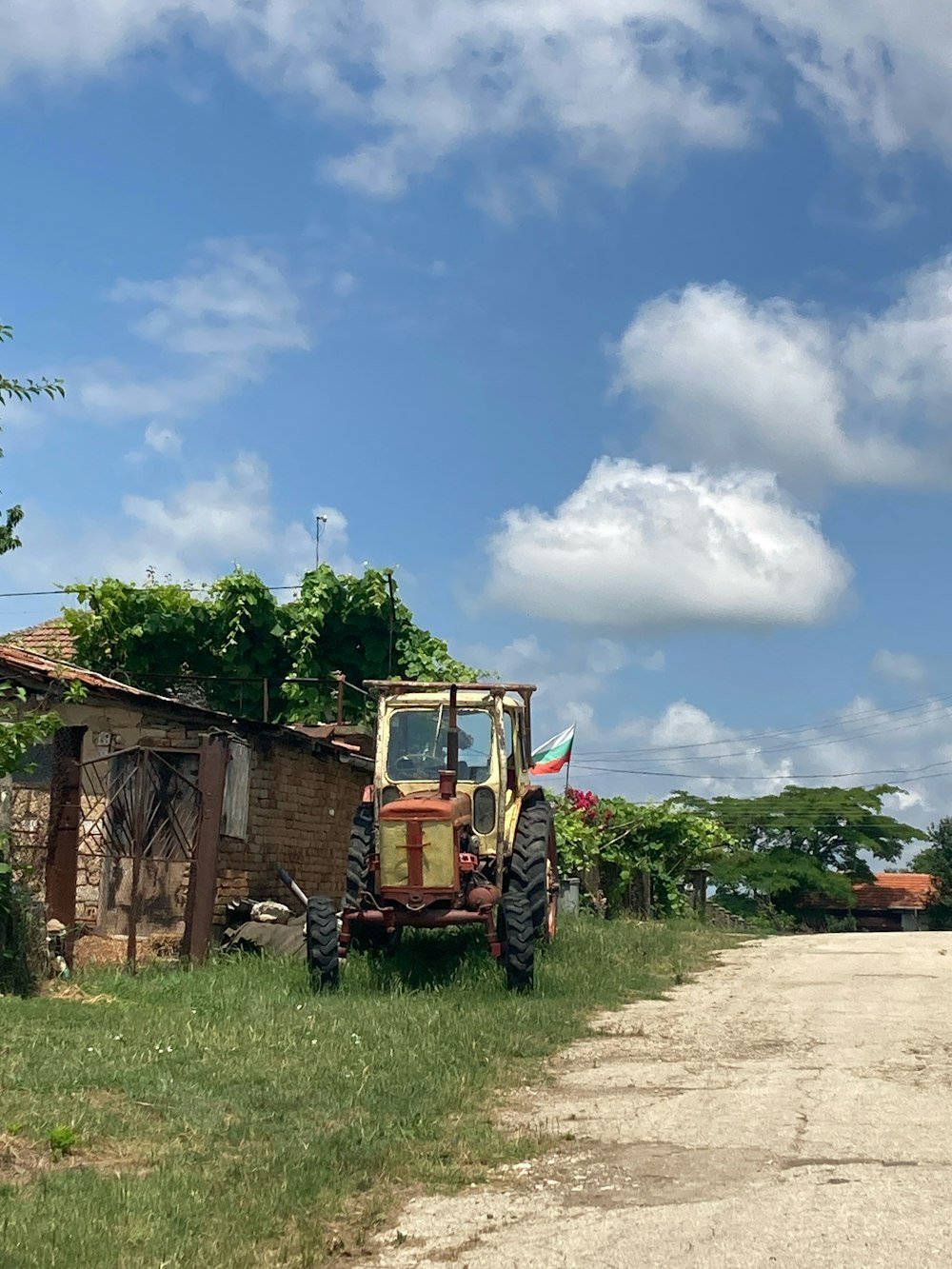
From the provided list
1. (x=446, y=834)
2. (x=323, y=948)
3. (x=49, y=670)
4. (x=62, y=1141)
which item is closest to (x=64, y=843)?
(x=49, y=670)

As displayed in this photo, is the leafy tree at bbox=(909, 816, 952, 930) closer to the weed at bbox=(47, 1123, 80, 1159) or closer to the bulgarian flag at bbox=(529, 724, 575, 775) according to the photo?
the bulgarian flag at bbox=(529, 724, 575, 775)

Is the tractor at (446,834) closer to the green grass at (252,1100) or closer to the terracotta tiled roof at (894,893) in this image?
the green grass at (252,1100)

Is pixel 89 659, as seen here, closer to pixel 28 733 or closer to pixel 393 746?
pixel 393 746

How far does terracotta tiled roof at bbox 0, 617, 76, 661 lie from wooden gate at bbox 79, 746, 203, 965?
10516 mm

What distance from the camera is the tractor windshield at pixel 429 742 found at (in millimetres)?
13094

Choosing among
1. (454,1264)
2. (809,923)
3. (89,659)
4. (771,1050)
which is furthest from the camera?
(809,923)

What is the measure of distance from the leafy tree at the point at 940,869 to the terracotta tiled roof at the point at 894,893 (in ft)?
2.23

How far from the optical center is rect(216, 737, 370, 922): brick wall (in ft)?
51.4

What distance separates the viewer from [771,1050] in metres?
9.86

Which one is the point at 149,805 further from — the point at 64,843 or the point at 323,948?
the point at 323,948

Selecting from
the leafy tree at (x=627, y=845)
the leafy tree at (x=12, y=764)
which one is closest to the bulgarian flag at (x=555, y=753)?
the leafy tree at (x=627, y=845)

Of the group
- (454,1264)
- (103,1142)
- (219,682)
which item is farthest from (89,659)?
(454,1264)

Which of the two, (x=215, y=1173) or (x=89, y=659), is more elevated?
(x=89, y=659)

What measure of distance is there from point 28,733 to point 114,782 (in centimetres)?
585
